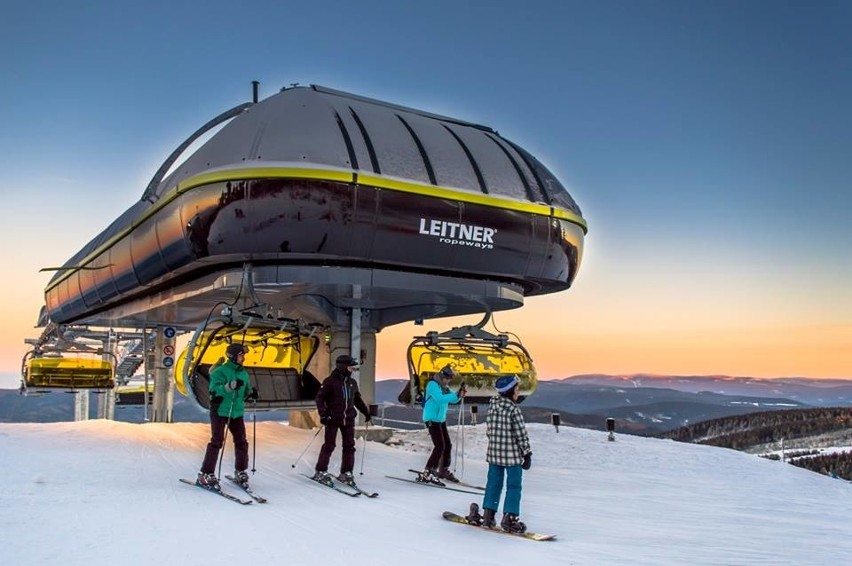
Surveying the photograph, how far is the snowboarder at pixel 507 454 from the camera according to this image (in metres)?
7.20

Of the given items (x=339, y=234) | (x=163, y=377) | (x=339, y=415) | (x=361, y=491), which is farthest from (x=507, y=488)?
(x=163, y=377)

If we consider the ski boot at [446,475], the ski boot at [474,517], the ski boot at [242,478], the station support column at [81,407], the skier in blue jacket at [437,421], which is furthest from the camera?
the station support column at [81,407]

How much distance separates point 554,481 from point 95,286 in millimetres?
13746

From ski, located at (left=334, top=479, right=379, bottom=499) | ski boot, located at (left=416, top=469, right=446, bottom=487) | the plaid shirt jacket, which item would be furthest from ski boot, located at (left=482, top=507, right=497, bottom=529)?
ski boot, located at (left=416, top=469, right=446, bottom=487)

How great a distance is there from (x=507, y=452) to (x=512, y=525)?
760 mm

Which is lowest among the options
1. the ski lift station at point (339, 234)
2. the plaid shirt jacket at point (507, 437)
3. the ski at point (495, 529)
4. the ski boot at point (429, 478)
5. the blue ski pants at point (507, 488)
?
the ski boot at point (429, 478)

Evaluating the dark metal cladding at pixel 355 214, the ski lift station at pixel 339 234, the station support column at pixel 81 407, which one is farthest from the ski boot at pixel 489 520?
the station support column at pixel 81 407

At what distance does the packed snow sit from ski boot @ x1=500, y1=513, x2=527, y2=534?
21 centimetres

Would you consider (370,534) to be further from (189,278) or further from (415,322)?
(415,322)

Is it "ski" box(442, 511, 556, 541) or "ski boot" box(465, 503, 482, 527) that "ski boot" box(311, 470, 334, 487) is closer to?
"ski" box(442, 511, 556, 541)

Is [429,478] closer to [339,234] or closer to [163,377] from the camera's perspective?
[339,234]

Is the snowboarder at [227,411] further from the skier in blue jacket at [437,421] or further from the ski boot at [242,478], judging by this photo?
the skier in blue jacket at [437,421]

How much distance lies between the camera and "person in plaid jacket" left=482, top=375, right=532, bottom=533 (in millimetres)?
7203

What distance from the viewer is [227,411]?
897cm
